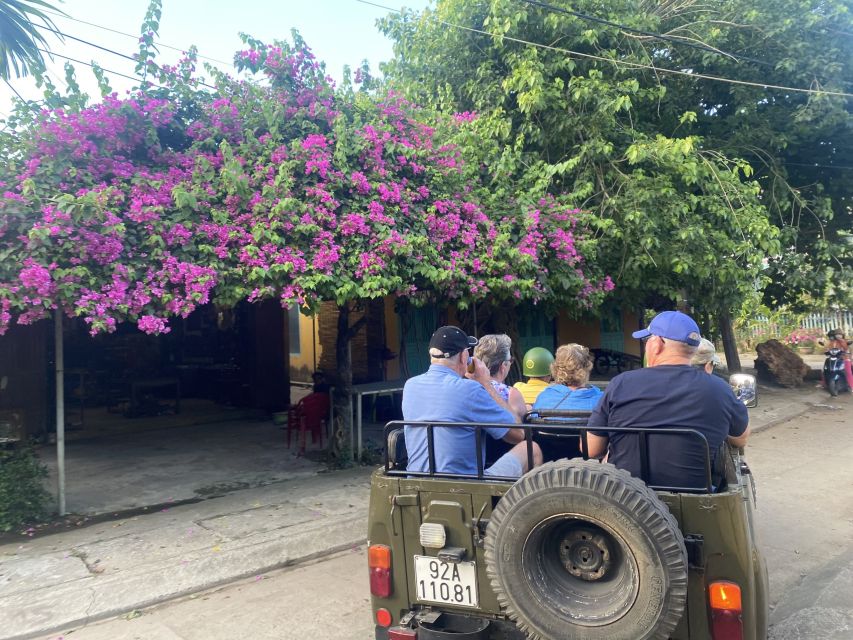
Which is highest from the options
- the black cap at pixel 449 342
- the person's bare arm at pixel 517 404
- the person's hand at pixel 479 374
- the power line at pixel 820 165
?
the power line at pixel 820 165

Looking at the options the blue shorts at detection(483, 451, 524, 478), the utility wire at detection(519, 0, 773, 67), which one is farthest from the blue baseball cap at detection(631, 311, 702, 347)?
the utility wire at detection(519, 0, 773, 67)

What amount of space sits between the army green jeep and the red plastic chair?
5.89 meters

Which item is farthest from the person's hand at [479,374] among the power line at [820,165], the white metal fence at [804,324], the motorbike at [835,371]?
the white metal fence at [804,324]

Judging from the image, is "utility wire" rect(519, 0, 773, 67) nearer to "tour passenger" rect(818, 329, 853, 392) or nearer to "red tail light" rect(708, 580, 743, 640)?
"tour passenger" rect(818, 329, 853, 392)

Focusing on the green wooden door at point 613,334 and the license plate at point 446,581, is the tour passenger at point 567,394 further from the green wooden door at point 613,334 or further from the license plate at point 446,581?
the green wooden door at point 613,334

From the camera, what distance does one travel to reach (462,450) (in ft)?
10.6

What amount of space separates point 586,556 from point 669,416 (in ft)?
2.27

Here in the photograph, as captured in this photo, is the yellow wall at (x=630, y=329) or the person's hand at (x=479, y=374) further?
the yellow wall at (x=630, y=329)

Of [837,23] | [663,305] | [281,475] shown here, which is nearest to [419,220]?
[281,475]

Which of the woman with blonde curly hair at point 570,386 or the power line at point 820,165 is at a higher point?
the power line at point 820,165

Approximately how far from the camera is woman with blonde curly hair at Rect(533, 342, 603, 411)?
146 inches

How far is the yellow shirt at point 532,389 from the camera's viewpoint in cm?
435

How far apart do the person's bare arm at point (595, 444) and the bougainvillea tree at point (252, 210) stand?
3504 millimetres

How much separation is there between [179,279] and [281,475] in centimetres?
306
